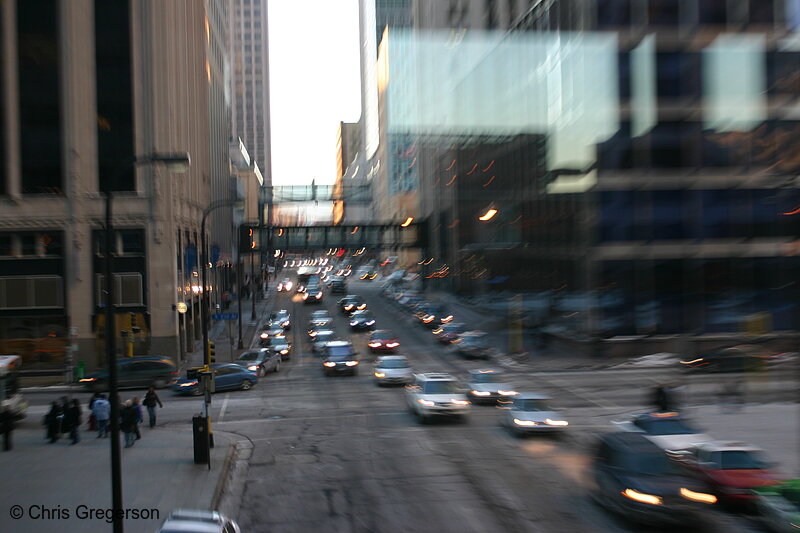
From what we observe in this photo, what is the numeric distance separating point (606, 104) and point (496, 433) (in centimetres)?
2590

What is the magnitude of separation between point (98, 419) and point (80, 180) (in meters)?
17.7

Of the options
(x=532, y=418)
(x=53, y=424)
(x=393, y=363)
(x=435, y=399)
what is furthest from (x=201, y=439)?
(x=393, y=363)

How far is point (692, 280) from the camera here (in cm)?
4003

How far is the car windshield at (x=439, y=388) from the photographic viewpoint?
22859 mm

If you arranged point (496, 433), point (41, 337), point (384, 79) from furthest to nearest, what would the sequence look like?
1. point (384, 79)
2. point (41, 337)
3. point (496, 433)

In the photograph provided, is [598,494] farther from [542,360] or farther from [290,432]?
[542,360]

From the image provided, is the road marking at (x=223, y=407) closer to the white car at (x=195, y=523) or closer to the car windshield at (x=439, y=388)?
the car windshield at (x=439, y=388)

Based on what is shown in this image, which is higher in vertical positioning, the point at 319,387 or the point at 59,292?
the point at 59,292

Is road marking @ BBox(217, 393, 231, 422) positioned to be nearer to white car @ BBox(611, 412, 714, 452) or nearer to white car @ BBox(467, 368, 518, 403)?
white car @ BBox(467, 368, 518, 403)

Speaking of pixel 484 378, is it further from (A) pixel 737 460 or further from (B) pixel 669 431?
(A) pixel 737 460

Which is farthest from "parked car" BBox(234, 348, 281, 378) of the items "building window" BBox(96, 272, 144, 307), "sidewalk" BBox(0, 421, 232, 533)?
"sidewalk" BBox(0, 421, 232, 533)

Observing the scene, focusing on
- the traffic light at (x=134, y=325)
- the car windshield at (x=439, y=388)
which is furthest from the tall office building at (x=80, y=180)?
the car windshield at (x=439, y=388)

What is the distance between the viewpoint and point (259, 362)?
33.9 meters

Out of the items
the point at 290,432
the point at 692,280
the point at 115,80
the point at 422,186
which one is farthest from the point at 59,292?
the point at 422,186
